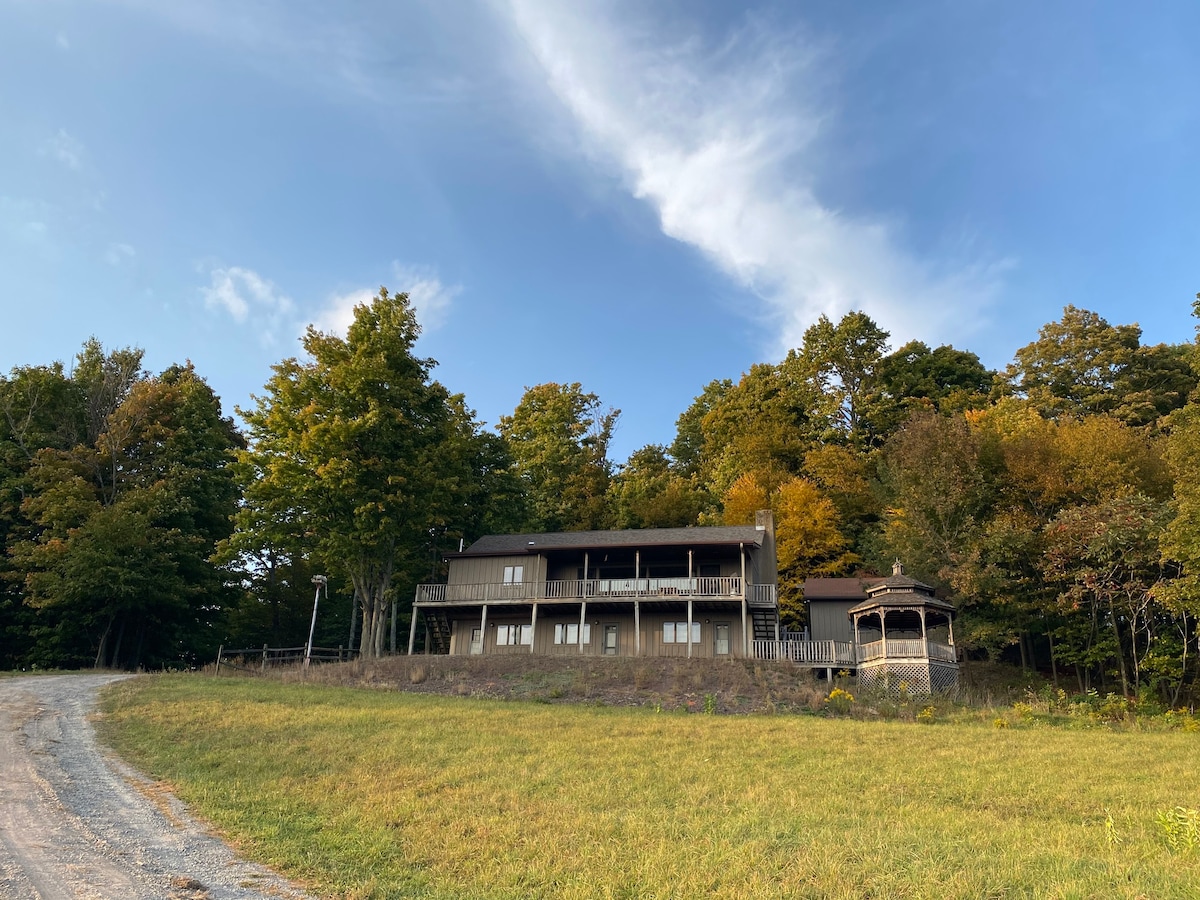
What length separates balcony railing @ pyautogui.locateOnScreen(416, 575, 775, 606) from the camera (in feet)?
101

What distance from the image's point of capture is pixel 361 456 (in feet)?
104

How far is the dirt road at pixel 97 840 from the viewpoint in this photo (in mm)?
6676

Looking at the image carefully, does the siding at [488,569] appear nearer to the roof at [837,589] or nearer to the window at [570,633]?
the window at [570,633]

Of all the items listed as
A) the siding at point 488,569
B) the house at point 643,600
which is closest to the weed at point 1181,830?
the house at point 643,600

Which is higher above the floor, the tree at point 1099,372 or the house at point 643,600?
the tree at point 1099,372

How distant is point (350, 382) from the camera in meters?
32.1

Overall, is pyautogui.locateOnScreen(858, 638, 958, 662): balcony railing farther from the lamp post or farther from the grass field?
the lamp post

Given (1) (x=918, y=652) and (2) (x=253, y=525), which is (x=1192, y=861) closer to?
(1) (x=918, y=652)

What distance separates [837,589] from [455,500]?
59.2 ft

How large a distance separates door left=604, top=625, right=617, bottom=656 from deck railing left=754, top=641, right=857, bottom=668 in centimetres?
710

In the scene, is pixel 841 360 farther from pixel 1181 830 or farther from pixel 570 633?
pixel 1181 830

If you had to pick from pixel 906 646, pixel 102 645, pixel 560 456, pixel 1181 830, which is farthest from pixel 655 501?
pixel 1181 830

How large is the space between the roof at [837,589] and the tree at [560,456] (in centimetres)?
1731

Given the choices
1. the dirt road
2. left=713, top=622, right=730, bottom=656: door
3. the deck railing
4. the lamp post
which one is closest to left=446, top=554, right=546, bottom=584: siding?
the lamp post
